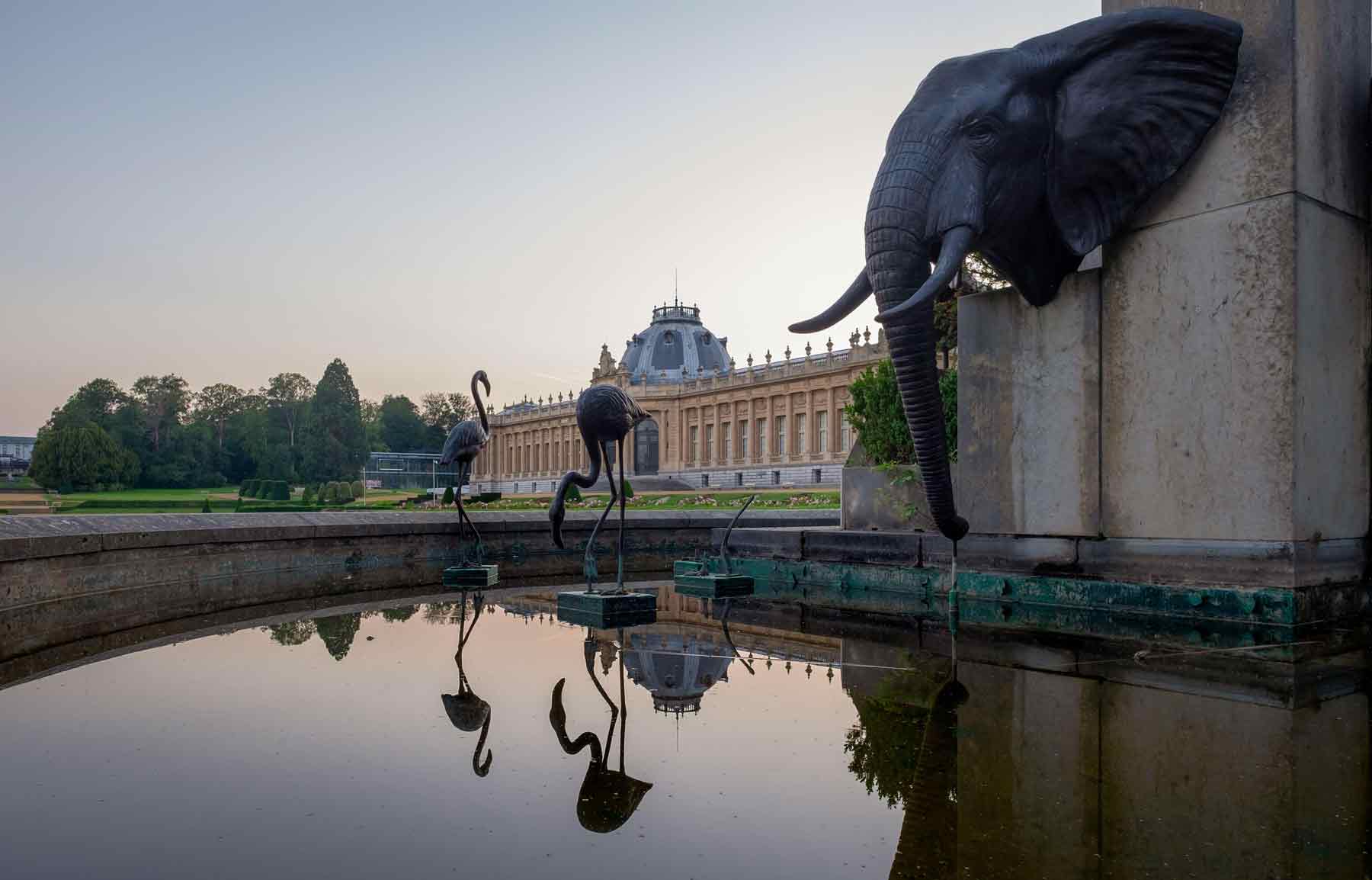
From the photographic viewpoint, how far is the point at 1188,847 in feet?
8.05

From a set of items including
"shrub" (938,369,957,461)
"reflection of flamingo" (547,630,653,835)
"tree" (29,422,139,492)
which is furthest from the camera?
"tree" (29,422,139,492)

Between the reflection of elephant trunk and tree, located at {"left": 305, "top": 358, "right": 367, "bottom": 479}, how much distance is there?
7212cm

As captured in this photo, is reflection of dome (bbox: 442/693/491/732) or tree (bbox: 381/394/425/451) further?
tree (bbox: 381/394/425/451)

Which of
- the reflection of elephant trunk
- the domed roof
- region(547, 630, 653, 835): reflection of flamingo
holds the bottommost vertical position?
region(547, 630, 653, 835): reflection of flamingo

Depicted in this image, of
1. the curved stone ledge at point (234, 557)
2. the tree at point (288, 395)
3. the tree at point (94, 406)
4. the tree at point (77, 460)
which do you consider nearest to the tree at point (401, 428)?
the tree at point (288, 395)

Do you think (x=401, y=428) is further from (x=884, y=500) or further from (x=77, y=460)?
(x=884, y=500)

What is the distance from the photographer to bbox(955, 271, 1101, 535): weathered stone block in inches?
273

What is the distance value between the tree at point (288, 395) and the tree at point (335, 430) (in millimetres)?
8552

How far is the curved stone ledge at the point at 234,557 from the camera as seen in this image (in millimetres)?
7430

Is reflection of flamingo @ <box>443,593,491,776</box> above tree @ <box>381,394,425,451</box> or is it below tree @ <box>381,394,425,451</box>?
below

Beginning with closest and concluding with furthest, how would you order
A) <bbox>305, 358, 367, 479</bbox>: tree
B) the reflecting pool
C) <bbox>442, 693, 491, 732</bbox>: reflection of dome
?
1. the reflecting pool
2. <bbox>442, 693, 491, 732</bbox>: reflection of dome
3. <bbox>305, 358, 367, 479</bbox>: tree


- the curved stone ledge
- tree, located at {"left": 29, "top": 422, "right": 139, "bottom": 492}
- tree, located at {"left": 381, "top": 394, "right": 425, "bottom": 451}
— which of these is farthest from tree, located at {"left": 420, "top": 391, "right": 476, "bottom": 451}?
the curved stone ledge

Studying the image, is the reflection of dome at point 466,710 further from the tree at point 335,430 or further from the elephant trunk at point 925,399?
the tree at point 335,430

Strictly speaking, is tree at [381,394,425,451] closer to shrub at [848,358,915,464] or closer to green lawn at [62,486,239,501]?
green lawn at [62,486,239,501]
